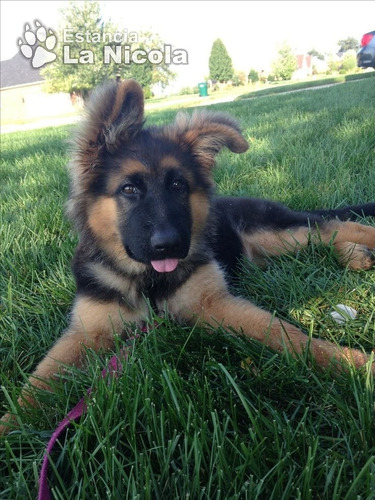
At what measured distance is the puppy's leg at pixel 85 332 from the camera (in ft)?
5.91

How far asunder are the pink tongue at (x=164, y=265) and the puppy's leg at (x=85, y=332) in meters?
0.25

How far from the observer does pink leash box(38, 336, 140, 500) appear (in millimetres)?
1113

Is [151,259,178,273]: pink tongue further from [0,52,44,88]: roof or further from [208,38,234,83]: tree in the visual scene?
[208,38,234,83]: tree

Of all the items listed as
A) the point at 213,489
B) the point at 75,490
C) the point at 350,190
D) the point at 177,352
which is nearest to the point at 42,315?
the point at 177,352

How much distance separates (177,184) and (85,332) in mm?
919

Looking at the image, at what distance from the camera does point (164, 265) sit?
2109mm

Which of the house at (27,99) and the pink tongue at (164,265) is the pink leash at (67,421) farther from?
the house at (27,99)

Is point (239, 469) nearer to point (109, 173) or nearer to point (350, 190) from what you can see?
point (109, 173)

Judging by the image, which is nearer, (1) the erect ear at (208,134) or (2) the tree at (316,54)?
(1) the erect ear at (208,134)

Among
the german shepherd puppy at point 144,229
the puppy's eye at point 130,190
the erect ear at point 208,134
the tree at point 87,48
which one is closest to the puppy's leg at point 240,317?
the german shepherd puppy at point 144,229

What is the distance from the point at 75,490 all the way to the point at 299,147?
4.62m

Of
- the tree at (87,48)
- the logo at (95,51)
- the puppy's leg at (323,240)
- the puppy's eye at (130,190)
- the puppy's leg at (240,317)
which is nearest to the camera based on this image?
the puppy's leg at (240,317)

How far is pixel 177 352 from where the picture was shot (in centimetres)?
168

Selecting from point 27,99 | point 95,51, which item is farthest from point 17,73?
point 95,51
